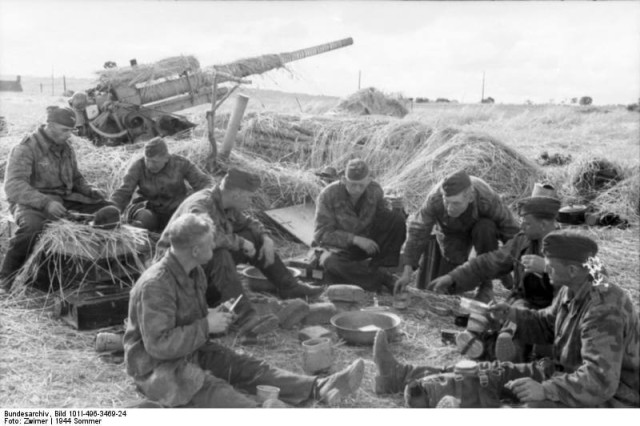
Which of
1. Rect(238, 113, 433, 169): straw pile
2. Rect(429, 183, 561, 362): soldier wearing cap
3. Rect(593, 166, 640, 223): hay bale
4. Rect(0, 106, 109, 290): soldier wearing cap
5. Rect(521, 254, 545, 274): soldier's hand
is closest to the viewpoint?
Rect(429, 183, 561, 362): soldier wearing cap

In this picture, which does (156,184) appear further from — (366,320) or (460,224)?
(460,224)

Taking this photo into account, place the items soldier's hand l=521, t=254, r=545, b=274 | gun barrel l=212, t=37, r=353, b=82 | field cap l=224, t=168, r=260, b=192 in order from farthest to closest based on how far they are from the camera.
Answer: gun barrel l=212, t=37, r=353, b=82 → field cap l=224, t=168, r=260, b=192 → soldier's hand l=521, t=254, r=545, b=274

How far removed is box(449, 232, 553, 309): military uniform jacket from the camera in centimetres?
484

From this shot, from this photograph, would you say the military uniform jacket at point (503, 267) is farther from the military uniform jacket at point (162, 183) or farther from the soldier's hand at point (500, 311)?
the military uniform jacket at point (162, 183)

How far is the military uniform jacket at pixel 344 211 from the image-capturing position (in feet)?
21.1

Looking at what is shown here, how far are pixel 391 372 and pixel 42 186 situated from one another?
12.6 feet

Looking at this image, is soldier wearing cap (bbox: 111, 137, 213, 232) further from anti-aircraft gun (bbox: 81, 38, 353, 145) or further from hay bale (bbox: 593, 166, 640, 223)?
hay bale (bbox: 593, 166, 640, 223)

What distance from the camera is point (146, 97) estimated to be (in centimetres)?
1041

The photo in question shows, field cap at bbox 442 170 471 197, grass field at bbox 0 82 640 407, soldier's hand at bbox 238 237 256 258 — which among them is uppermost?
field cap at bbox 442 170 471 197

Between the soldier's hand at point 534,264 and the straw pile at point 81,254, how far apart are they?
10.4 feet

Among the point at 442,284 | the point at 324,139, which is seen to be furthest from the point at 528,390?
the point at 324,139

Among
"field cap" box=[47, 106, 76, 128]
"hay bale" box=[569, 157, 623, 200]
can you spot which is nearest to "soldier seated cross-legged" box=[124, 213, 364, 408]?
"field cap" box=[47, 106, 76, 128]

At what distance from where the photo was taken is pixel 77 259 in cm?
538

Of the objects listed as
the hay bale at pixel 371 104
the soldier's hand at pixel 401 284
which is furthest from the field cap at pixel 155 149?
the hay bale at pixel 371 104
